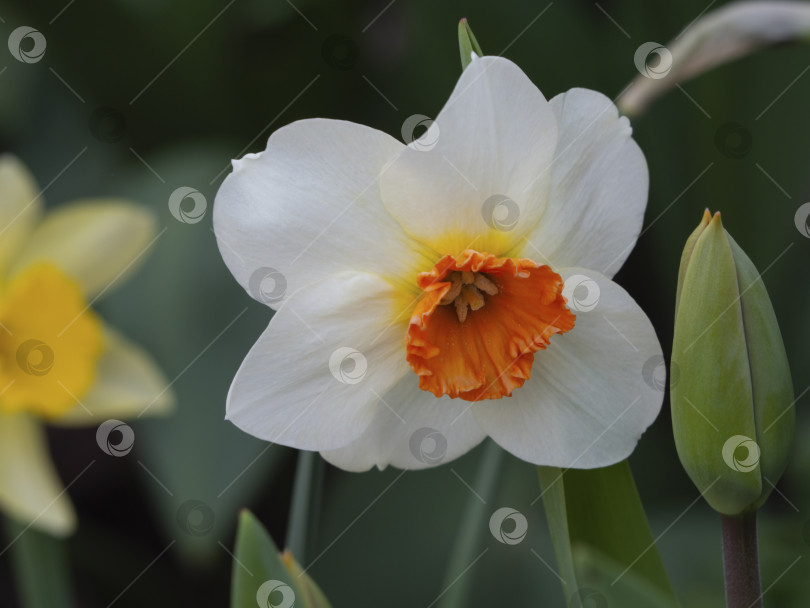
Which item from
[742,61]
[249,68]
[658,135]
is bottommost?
[249,68]

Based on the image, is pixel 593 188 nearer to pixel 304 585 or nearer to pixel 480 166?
pixel 480 166

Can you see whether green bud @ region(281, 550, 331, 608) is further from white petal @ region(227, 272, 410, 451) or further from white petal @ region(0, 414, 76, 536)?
white petal @ region(0, 414, 76, 536)

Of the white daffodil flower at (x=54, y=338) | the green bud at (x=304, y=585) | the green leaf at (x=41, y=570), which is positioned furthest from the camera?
the white daffodil flower at (x=54, y=338)

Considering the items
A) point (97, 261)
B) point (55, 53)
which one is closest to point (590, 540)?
point (97, 261)

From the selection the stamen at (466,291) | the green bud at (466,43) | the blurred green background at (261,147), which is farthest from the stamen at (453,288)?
the blurred green background at (261,147)

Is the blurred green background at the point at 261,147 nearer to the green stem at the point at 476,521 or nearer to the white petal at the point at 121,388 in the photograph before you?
the white petal at the point at 121,388

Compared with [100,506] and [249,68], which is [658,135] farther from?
[100,506]
